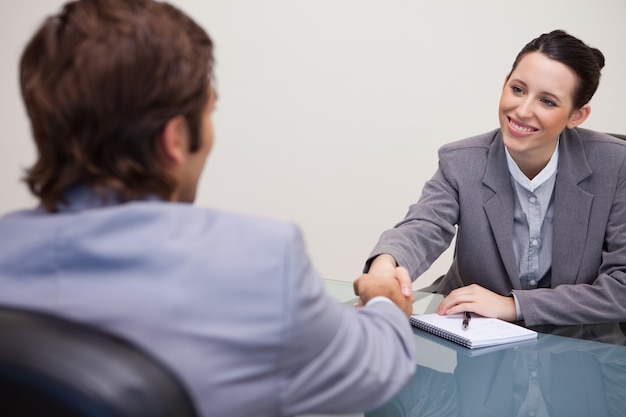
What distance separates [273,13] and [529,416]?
328 centimetres

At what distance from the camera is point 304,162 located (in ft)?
13.5

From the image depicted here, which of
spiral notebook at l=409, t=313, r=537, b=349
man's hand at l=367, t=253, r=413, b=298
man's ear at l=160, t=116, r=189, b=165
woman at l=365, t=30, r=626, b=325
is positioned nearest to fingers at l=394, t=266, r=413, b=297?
man's hand at l=367, t=253, r=413, b=298

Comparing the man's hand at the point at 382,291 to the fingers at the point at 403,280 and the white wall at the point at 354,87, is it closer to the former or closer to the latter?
the fingers at the point at 403,280

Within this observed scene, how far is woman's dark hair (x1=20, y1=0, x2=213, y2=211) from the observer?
0.79 meters

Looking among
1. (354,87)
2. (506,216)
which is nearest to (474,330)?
(506,216)

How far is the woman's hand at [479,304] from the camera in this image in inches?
66.4

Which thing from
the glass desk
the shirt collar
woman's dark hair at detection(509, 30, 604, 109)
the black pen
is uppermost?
woman's dark hair at detection(509, 30, 604, 109)

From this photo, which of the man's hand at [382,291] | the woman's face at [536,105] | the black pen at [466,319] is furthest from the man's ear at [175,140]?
the woman's face at [536,105]

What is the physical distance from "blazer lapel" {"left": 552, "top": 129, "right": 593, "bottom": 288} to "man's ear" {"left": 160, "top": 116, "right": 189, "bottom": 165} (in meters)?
1.50

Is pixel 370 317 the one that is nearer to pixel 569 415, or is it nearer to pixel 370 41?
pixel 569 415

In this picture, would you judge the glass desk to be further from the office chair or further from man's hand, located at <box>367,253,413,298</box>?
the office chair

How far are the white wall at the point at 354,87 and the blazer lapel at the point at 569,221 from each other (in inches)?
79.8

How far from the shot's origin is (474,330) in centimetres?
158

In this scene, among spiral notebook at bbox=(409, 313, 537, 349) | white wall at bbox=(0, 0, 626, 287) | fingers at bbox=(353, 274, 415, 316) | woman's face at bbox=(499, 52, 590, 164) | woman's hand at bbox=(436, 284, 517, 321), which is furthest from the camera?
white wall at bbox=(0, 0, 626, 287)
